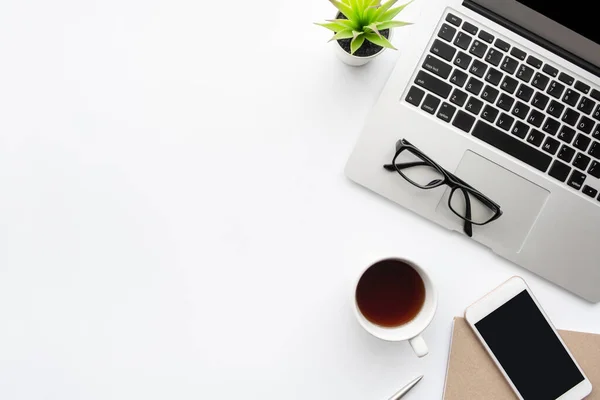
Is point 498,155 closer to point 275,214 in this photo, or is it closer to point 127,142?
point 275,214

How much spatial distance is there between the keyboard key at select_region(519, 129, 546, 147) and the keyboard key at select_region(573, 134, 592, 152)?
0.05 metres

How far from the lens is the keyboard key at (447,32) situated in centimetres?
81

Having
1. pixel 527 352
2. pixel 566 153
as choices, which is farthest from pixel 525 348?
pixel 566 153

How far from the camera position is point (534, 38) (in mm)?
821

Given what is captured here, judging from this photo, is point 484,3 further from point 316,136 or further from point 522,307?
point 522,307

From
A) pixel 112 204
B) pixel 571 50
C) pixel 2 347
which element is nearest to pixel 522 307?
pixel 571 50

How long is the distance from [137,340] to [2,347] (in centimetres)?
20

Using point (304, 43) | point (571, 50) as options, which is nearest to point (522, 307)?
point (571, 50)

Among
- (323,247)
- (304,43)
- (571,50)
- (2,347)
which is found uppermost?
(571,50)

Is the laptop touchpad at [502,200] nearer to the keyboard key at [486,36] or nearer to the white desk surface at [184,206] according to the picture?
the white desk surface at [184,206]

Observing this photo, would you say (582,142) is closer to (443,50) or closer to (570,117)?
(570,117)

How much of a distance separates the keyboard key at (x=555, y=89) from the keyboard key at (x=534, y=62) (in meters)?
0.03

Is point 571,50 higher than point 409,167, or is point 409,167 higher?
point 571,50

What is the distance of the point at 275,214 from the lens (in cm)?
86
